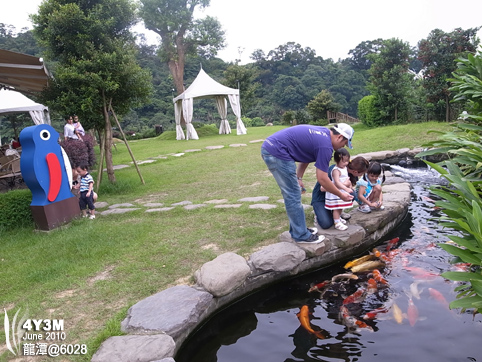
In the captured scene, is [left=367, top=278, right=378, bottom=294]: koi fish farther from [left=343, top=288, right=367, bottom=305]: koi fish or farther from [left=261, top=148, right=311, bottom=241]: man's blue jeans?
[left=261, top=148, right=311, bottom=241]: man's blue jeans

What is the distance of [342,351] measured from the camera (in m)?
2.43

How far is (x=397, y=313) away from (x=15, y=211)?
535cm

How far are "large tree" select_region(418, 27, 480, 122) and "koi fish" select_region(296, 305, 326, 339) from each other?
12.1 meters

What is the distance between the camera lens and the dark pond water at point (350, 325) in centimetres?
241

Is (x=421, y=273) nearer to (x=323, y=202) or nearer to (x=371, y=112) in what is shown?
(x=323, y=202)

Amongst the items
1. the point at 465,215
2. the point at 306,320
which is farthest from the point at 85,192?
the point at 465,215

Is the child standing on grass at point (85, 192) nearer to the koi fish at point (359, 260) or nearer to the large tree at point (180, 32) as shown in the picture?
the koi fish at point (359, 260)

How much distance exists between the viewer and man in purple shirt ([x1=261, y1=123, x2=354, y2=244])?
3246mm

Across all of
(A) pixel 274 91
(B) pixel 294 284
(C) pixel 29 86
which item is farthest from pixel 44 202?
(A) pixel 274 91

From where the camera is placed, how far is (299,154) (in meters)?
3.42

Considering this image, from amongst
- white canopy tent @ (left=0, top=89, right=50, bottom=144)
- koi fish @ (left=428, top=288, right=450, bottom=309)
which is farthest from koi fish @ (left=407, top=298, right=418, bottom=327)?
white canopy tent @ (left=0, top=89, right=50, bottom=144)

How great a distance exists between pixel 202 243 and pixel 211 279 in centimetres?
111

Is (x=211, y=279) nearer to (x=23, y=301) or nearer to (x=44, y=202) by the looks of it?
(x=23, y=301)

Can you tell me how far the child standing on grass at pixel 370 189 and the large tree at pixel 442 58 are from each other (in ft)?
33.0
